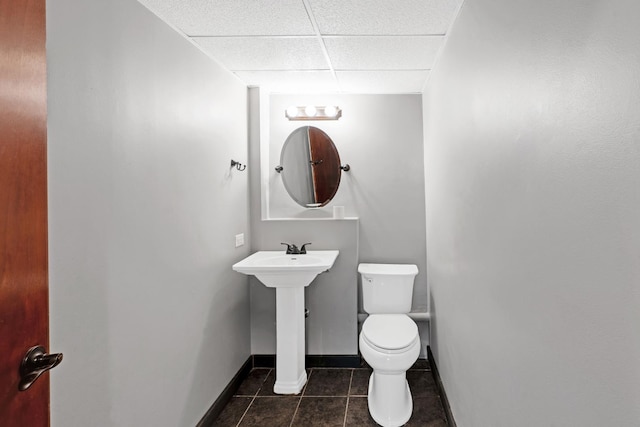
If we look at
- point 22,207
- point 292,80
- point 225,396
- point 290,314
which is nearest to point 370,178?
point 292,80

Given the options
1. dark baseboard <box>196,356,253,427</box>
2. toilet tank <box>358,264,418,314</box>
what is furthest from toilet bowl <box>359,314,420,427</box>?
dark baseboard <box>196,356,253,427</box>

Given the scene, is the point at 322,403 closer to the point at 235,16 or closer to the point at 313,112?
the point at 313,112

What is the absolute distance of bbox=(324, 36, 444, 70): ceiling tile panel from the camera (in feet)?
6.66

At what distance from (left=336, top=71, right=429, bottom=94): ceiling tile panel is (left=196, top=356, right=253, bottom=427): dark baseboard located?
89.3 inches

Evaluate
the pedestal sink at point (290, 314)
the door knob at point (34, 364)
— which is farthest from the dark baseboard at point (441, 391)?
the door knob at point (34, 364)

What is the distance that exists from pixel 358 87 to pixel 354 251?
130 cm

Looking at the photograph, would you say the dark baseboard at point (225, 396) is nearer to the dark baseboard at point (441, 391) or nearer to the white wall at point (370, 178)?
the white wall at point (370, 178)

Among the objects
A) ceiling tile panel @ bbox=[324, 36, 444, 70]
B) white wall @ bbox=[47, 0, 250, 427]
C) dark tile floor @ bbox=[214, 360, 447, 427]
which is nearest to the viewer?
white wall @ bbox=[47, 0, 250, 427]

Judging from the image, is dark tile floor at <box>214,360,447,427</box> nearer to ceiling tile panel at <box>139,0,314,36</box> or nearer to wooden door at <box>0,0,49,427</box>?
wooden door at <box>0,0,49,427</box>

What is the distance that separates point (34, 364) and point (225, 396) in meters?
1.70

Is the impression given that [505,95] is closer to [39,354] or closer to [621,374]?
[621,374]

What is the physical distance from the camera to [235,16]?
1771 millimetres

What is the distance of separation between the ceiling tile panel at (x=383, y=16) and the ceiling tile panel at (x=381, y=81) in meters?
0.61

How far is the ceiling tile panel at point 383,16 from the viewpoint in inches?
65.0
